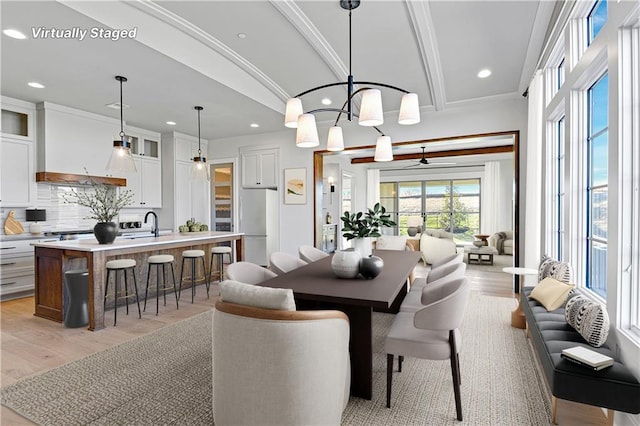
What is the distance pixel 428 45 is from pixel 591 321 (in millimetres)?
2861

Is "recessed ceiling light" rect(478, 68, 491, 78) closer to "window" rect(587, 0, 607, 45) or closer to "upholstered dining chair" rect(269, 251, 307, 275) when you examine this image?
"window" rect(587, 0, 607, 45)

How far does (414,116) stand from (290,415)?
212 cm

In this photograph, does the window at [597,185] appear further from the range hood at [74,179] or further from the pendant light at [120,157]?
the range hood at [74,179]

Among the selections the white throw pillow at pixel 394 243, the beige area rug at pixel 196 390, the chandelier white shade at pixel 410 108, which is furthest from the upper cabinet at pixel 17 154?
the white throw pillow at pixel 394 243

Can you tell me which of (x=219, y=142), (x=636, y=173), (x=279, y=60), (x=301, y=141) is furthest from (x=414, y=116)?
(x=219, y=142)

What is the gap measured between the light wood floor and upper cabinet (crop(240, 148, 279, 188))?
291 centimetres

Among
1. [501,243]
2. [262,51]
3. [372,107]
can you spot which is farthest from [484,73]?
[501,243]

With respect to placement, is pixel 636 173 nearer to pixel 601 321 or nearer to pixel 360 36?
pixel 601 321

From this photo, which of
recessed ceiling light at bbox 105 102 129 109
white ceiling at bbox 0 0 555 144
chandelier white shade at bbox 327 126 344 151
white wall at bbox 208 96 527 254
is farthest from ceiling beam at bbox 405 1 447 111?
recessed ceiling light at bbox 105 102 129 109

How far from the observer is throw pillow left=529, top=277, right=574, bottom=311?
8.33ft

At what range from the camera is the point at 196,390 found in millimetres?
2195

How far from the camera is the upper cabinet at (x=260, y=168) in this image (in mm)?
6758

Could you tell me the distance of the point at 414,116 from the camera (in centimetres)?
245

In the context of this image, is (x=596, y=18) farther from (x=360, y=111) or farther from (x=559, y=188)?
(x=360, y=111)
